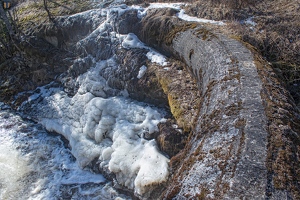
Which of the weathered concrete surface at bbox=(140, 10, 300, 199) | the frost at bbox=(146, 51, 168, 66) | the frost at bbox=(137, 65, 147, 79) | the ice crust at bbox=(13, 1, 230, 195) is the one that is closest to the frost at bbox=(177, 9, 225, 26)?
the ice crust at bbox=(13, 1, 230, 195)

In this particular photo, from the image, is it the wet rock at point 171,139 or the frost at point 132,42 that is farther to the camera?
the frost at point 132,42

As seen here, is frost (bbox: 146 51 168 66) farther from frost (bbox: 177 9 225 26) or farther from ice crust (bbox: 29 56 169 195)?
frost (bbox: 177 9 225 26)

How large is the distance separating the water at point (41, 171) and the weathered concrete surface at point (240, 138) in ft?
6.64

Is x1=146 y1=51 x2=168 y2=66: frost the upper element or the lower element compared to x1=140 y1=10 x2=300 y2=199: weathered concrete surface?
lower

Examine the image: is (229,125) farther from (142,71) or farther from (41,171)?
(41,171)

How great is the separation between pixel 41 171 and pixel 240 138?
4.75 metres

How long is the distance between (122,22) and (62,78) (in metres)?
2.73

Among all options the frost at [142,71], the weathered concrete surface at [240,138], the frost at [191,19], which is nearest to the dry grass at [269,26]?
the frost at [191,19]

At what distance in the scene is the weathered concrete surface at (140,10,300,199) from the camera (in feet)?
7.02

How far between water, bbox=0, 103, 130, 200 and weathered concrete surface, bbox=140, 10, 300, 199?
202 centimetres

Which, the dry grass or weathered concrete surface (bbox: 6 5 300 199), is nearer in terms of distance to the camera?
weathered concrete surface (bbox: 6 5 300 199)

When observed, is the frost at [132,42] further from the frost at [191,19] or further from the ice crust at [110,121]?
the frost at [191,19]

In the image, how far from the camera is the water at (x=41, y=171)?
502cm

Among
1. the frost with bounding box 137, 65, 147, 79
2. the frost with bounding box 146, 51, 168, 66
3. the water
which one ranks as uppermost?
the frost with bounding box 146, 51, 168, 66
